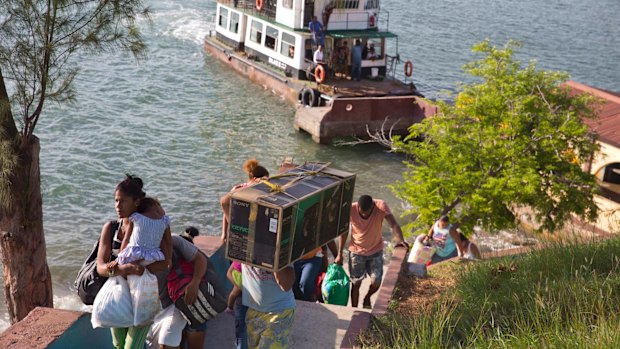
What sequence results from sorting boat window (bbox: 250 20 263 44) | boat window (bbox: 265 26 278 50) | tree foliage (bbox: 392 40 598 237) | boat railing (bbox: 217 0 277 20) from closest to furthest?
tree foliage (bbox: 392 40 598 237), boat window (bbox: 265 26 278 50), boat railing (bbox: 217 0 277 20), boat window (bbox: 250 20 263 44)

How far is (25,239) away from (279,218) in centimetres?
333

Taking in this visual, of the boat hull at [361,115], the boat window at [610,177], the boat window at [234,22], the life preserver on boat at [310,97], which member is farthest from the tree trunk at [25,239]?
the boat window at [234,22]

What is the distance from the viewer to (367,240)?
8.70m

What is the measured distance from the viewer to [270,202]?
19.7ft

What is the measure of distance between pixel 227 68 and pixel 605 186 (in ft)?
58.1

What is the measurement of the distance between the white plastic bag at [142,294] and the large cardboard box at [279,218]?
2.19 feet

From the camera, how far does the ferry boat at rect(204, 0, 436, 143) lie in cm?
2370

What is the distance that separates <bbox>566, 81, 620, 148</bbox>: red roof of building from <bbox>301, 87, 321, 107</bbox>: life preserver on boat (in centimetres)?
818

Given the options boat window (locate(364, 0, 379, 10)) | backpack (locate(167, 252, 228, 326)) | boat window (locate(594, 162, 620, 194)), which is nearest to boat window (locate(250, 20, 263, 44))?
boat window (locate(364, 0, 379, 10))

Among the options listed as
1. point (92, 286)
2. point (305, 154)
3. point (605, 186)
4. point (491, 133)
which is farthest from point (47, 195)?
point (92, 286)

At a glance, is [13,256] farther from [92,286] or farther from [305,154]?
[305,154]

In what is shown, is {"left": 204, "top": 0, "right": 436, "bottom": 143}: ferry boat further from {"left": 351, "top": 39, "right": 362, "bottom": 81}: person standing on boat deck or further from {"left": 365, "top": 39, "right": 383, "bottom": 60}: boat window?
{"left": 351, "top": 39, "right": 362, "bottom": 81}: person standing on boat deck

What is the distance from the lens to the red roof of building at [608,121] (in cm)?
1738

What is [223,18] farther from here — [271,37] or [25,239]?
[25,239]
